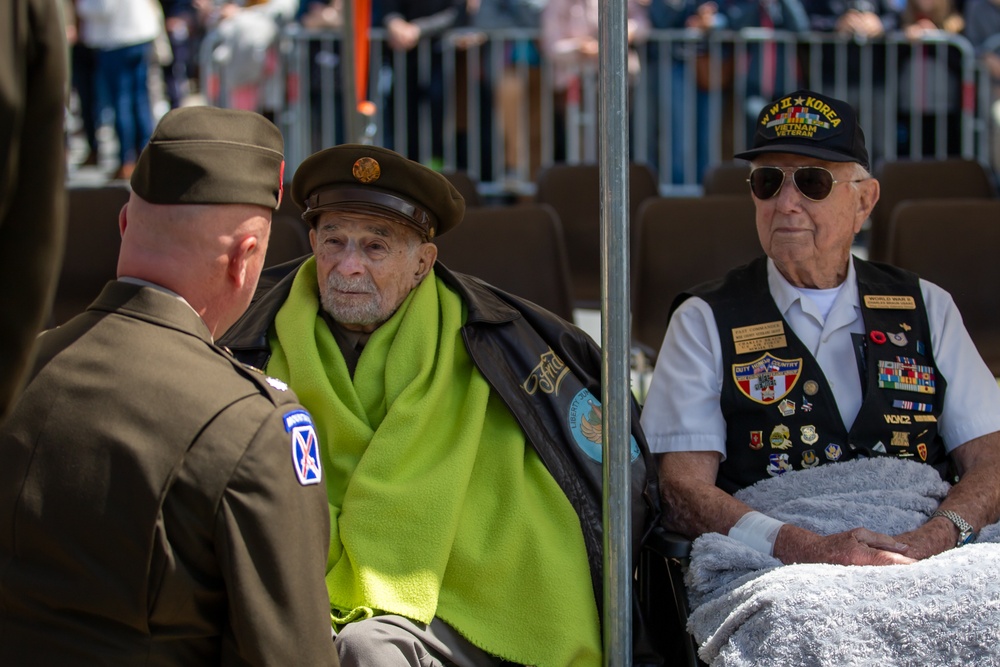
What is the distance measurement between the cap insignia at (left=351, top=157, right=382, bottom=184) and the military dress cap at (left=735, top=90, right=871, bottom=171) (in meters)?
0.97

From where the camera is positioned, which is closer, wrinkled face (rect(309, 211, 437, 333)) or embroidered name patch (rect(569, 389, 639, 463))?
embroidered name patch (rect(569, 389, 639, 463))

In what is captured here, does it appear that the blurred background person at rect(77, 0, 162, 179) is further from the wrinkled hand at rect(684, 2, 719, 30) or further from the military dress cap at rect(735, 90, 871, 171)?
the military dress cap at rect(735, 90, 871, 171)

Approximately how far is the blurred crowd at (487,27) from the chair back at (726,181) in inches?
97.1

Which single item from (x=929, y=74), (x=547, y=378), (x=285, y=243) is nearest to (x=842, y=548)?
(x=547, y=378)

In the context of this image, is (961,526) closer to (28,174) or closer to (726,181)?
(28,174)

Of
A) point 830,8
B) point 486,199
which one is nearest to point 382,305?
point 486,199

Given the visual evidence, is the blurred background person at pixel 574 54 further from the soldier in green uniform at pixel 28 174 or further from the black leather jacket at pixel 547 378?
the soldier in green uniform at pixel 28 174

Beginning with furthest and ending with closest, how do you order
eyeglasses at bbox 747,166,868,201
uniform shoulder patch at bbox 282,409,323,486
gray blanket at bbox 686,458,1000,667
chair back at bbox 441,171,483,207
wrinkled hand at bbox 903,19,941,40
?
1. wrinkled hand at bbox 903,19,941,40
2. chair back at bbox 441,171,483,207
3. eyeglasses at bbox 747,166,868,201
4. gray blanket at bbox 686,458,1000,667
5. uniform shoulder patch at bbox 282,409,323,486

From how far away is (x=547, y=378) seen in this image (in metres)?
3.00

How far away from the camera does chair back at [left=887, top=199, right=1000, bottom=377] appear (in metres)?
4.52

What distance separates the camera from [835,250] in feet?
11.0

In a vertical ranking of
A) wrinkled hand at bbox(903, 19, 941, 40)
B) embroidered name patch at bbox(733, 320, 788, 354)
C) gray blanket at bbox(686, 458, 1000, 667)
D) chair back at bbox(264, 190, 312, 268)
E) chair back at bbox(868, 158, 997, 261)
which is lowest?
gray blanket at bbox(686, 458, 1000, 667)

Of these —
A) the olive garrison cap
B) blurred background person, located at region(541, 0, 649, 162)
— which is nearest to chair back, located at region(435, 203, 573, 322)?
the olive garrison cap

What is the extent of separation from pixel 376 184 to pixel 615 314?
0.97m
